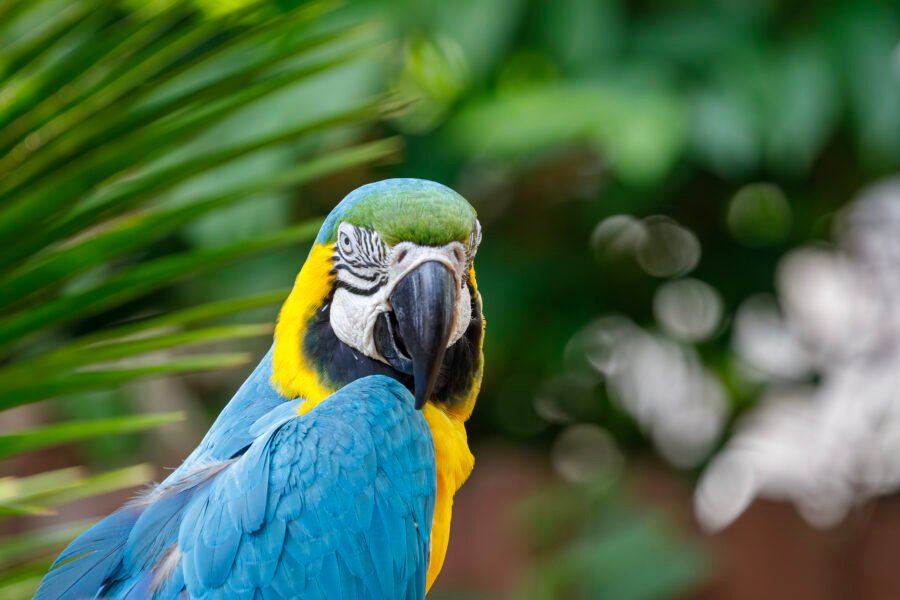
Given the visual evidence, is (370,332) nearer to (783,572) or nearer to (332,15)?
(332,15)

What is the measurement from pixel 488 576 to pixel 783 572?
88 centimetres

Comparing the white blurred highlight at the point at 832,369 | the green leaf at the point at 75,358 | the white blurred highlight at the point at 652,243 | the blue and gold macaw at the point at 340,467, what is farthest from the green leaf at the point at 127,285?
the white blurred highlight at the point at 832,369

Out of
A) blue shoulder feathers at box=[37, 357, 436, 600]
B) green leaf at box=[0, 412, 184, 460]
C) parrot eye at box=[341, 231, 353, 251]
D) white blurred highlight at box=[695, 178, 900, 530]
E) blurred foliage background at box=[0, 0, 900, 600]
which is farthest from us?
white blurred highlight at box=[695, 178, 900, 530]

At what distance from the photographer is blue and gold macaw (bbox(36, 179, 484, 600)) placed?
3.56ft

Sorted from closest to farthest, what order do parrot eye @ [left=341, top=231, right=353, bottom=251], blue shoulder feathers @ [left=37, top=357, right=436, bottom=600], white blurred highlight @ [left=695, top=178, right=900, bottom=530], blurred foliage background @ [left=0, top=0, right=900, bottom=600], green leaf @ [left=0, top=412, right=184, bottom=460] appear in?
1. green leaf @ [left=0, top=412, right=184, bottom=460]
2. blue shoulder feathers @ [left=37, top=357, right=436, bottom=600]
3. parrot eye @ [left=341, top=231, right=353, bottom=251]
4. blurred foliage background @ [left=0, top=0, right=900, bottom=600]
5. white blurred highlight @ [left=695, top=178, right=900, bottom=530]

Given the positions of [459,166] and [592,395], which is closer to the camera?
[459,166]

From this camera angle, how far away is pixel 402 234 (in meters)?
1.14

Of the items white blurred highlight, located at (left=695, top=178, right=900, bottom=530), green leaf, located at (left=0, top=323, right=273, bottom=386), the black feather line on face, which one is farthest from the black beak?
white blurred highlight, located at (left=695, top=178, right=900, bottom=530)

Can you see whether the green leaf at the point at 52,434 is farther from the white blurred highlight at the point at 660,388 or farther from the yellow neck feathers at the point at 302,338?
the white blurred highlight at the point at 660,388

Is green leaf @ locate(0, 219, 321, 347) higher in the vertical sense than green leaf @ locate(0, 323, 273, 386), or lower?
higher

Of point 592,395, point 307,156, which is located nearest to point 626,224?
point 592,395

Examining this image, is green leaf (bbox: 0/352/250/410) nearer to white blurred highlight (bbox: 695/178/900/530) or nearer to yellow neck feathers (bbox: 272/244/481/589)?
yellow neck feathers (bbox: 272/244/481/589)

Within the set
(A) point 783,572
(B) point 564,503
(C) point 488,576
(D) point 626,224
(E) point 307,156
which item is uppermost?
(E) point 307,156

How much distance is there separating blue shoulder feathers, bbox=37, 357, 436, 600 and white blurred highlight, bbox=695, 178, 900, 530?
2.15 m
